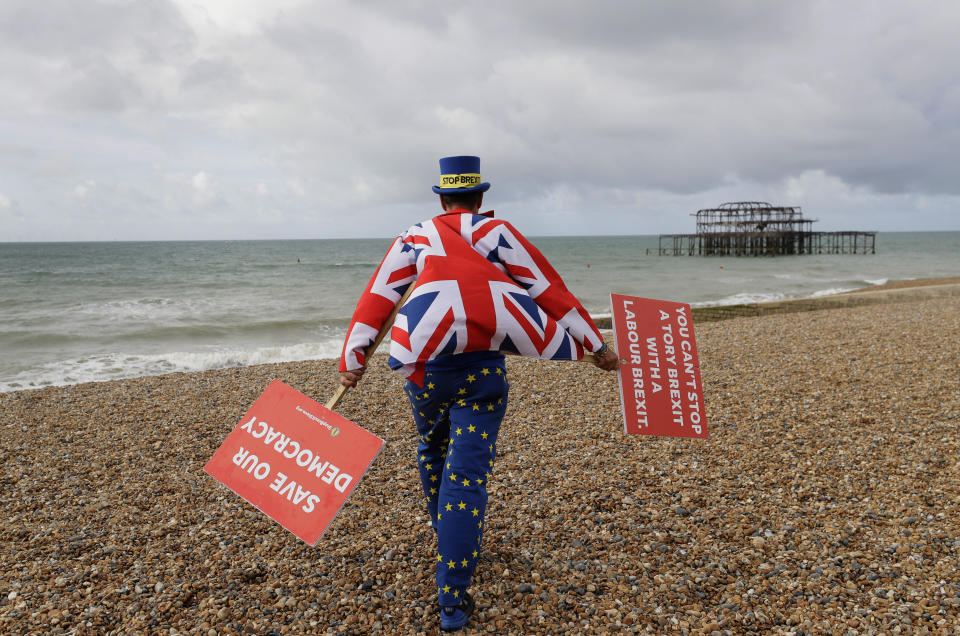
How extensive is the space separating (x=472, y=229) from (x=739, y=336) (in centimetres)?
766

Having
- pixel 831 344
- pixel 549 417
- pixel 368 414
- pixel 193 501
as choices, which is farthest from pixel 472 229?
pixel 831 344

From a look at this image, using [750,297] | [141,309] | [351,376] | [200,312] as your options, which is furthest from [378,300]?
[750,297]

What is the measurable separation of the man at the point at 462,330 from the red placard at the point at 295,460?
25 centimetres

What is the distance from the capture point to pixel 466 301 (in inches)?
84.4

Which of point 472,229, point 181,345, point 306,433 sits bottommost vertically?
point 181,345

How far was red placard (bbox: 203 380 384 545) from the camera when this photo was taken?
2.34 m

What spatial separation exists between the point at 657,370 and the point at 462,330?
1.21 meters

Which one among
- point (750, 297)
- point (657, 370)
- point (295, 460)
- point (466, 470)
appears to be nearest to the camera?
point (466, 470)

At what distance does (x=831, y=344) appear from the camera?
791 cm

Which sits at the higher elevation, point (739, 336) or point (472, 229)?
point (472, 229)

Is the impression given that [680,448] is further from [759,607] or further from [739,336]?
[739,336]

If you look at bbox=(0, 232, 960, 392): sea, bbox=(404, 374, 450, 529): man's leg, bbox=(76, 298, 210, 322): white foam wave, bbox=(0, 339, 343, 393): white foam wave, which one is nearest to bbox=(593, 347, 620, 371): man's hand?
bbox=(404, 374, 450, 529): man's leg

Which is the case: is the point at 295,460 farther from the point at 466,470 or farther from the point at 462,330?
the point at 462,330

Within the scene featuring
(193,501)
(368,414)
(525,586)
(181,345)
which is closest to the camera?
(525,586)
